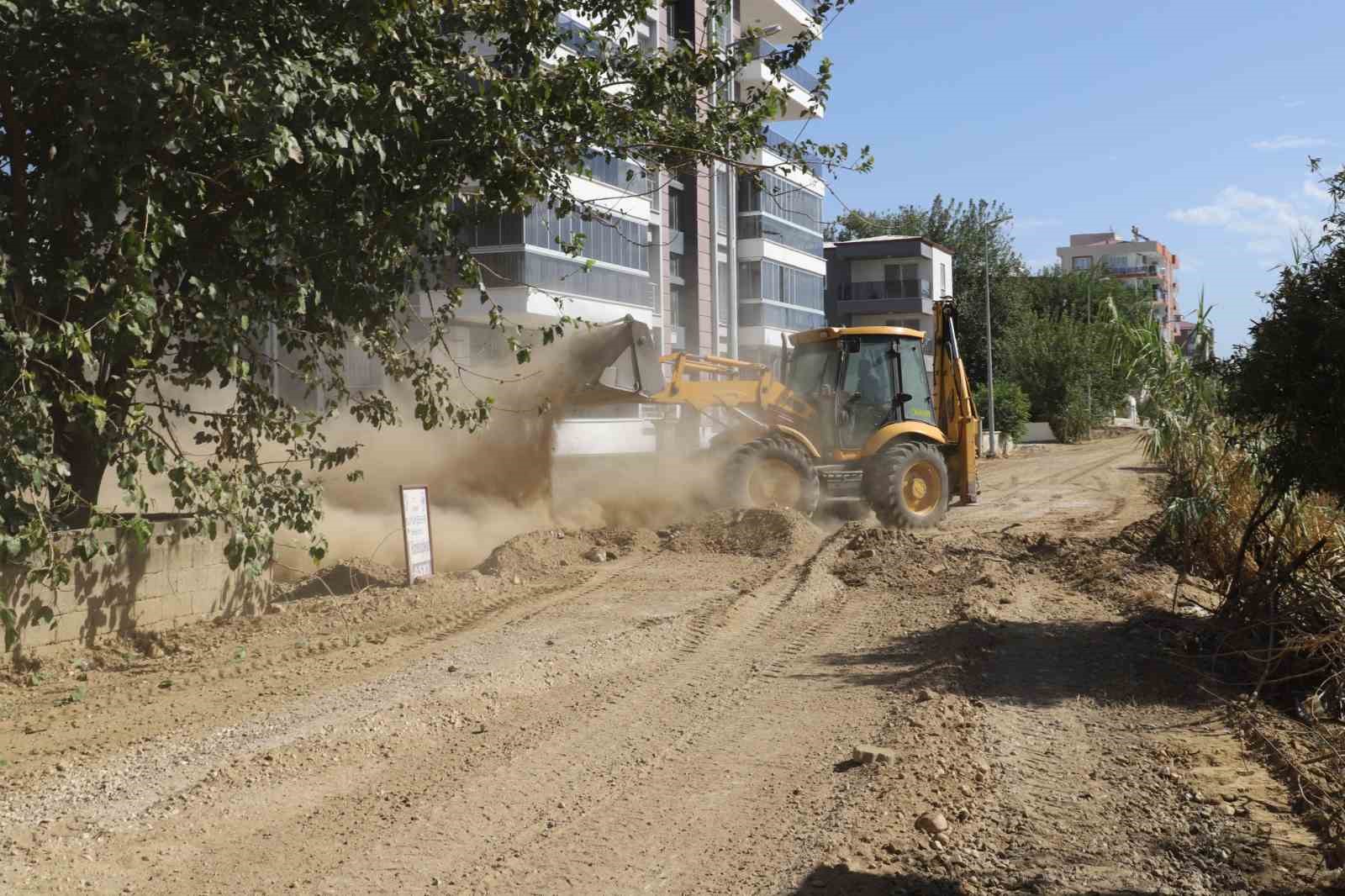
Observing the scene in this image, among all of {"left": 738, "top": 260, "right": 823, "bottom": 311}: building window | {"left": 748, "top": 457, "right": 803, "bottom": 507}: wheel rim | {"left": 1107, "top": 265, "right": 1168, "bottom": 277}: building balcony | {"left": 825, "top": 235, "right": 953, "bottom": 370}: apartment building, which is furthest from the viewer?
{"left": 1107, "top": 265, "right": 1168, "bottom": 277}: building balcony

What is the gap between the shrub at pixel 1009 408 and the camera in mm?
50438

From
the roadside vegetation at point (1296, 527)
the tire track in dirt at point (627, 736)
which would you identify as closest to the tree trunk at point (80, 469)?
the tire track in dirt at point (627, 736)

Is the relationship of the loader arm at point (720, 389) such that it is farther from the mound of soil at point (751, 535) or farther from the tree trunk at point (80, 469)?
the tree trunk at point (80, 469)

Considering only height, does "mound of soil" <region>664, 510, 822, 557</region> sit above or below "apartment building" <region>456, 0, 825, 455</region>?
below

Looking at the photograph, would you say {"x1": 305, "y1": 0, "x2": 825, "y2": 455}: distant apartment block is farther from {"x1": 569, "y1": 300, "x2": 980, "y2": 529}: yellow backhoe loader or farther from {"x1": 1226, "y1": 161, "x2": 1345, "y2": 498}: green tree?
{"x1": 1226, "y1": 161, "x2": 1345, "y2": 498}: green tree

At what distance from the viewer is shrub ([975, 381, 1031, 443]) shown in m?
50.4

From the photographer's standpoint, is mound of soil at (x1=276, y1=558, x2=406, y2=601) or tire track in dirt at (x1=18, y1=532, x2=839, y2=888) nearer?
tire track in dirt at (x1=18, y1=532, x2=839, y2=888)

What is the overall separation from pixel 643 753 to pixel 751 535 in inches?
315

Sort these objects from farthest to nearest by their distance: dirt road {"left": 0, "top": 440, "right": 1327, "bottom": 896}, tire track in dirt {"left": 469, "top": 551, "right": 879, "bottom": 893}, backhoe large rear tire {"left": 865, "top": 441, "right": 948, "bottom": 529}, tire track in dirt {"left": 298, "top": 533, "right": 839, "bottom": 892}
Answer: backhoe large rear tire {"left": 865, "top": 441, "right": 948, "bottom": 529} → tire track in dirt {"left": 298, "top": 533, "right": 839, "bottom": 892} → dirt road {"left": 0, "top": 440, "right": 1327, "bottom": 896} → tire track in dirt {"left": 469, "top": 551, "right": 879, "bottom": 893}

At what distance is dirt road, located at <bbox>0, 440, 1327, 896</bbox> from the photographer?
16.0 feet

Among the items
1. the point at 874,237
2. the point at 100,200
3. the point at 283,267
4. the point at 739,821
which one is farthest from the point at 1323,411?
the point at 874,237

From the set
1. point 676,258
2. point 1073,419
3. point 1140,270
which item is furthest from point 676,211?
point 1140,270

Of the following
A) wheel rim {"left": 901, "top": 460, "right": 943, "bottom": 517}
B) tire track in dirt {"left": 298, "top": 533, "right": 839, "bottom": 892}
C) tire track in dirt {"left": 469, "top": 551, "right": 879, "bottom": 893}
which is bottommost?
tire track in dirt {"left": 469, "top": 551, "right": 879, "bottom": 893}

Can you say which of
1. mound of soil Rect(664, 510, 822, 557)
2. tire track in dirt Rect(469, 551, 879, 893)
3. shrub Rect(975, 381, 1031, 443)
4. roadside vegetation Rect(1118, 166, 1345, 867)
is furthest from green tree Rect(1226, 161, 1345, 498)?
shrub Rect(975, 381, 1031, 443)
